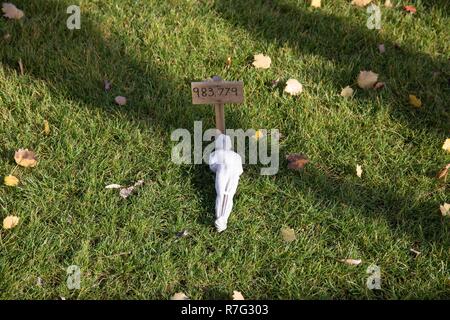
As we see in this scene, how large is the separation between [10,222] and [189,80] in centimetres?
145

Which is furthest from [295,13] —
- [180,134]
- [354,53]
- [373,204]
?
[373,204]

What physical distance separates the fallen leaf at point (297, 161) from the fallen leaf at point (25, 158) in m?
1.43

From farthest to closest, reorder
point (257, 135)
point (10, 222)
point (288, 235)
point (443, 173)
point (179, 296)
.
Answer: point (257, 135) < point (443, 173) < point (288, 235) < point (10, 222) < point (179, 296)

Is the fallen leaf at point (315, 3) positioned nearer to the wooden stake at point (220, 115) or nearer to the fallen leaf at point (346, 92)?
the fallen leaf at point (346, 92)

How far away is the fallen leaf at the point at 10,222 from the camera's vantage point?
8.56ft

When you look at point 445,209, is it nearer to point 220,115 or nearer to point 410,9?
point 220,115

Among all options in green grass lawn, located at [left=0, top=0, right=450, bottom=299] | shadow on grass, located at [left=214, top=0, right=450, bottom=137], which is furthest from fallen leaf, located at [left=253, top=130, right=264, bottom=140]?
shadow on grass, located at [left=214, top=0, right=450, bottom=137]

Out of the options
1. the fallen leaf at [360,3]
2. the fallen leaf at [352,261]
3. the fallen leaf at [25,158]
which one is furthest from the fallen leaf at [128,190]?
the fallen leaf at [360,3]

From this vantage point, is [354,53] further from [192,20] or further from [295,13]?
[192,20]

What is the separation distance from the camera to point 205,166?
302cm

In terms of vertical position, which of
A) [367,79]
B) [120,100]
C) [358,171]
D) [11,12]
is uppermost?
[11,12]

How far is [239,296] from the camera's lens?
2.48 meters

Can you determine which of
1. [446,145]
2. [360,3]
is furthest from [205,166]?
[360,3]
